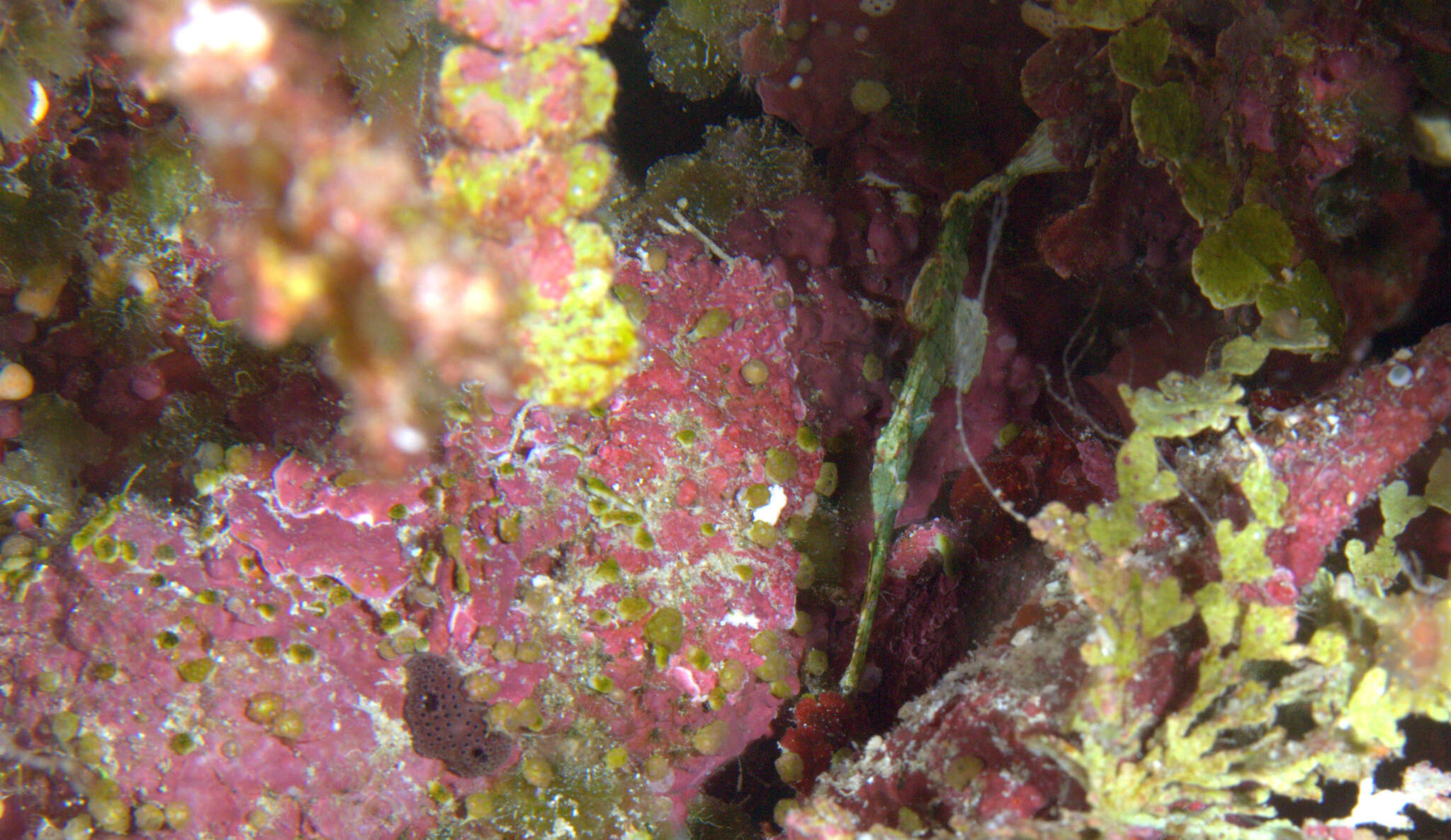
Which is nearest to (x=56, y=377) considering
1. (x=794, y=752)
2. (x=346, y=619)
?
(x=346, y=619)

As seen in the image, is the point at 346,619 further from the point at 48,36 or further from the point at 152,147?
the point at 48,36

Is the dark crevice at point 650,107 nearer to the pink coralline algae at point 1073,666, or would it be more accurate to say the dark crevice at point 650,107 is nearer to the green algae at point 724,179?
the green algae at point 724,179

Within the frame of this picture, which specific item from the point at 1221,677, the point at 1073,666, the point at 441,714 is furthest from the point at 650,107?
the point at 1221,677

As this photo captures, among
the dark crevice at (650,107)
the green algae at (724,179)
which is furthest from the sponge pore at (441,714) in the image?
the dark crevice at (650,107)

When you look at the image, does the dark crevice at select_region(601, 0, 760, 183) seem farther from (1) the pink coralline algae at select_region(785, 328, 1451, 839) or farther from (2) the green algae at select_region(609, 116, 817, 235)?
(1) the pink coralline algae at select_region(785, 328, 1451, 839)

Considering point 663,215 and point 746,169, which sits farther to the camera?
point 746,169

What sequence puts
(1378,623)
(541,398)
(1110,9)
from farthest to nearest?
(1110,9), (1378,623), (541,398)
